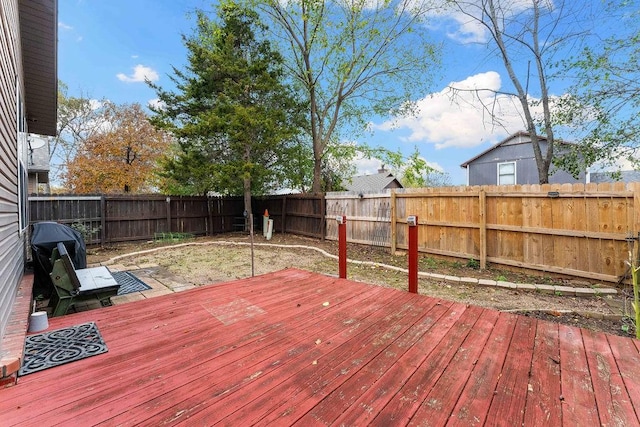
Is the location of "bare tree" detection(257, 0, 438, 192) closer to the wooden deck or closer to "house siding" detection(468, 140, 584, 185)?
"house siding" detection(468, 140, 584, 185)

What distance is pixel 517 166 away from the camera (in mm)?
13148

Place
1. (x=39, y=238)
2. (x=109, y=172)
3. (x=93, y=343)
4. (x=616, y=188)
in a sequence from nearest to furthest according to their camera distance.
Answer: (x=93, y=343)
(x=39, y=238)
(x=616, y=188)
(x=109, y=172)

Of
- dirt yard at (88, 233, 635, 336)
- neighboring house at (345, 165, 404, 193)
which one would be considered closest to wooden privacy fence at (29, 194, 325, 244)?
dirt yard at (88, 233, 635, 336)

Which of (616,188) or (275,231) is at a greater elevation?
(616,188)

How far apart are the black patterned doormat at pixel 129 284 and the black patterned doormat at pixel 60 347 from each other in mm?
1634

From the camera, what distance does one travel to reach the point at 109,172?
17.4m

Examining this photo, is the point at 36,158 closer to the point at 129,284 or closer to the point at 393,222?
the point at 129,284

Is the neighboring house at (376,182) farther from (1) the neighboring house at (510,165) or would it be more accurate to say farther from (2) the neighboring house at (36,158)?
(2) the neighboring house at (36,158)

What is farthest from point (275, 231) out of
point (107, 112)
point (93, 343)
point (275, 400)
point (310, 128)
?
point (107, 112)

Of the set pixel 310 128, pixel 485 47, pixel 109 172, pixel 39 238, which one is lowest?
pixel 39 238

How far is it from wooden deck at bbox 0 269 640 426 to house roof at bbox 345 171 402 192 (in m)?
21.3

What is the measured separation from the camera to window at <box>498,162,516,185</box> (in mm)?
13312

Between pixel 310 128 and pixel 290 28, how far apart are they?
3630mm

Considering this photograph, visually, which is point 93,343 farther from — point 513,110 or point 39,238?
point 513,110
